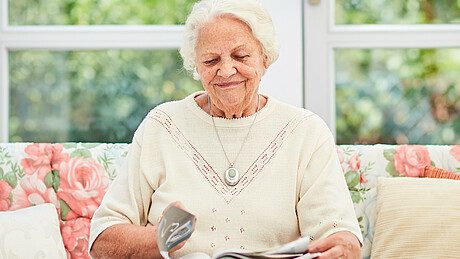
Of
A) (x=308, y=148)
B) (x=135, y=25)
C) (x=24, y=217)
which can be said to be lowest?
(x=24, y=217)

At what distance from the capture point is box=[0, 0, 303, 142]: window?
2.63 meters

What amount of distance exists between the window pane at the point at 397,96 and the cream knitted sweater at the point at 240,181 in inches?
38.5

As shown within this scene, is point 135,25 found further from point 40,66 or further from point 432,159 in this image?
point 432,159

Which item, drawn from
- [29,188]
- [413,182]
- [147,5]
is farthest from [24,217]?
[413,182]

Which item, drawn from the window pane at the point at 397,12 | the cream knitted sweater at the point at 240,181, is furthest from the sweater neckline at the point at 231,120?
the window pane at the point at 397,12

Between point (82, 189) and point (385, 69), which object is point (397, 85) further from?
point (82, 189)

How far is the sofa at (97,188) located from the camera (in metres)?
1.87

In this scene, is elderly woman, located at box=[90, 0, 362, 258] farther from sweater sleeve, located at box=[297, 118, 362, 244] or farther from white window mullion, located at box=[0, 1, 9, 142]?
white window mullion, located at box=[0, 1, 9, 142]

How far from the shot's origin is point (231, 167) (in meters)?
1.63

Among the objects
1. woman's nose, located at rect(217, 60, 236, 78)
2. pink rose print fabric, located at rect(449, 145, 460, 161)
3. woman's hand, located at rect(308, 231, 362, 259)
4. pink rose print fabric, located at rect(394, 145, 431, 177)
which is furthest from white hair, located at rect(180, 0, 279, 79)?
pink rose print fabric, located at rect(449, 145, 460, 161)

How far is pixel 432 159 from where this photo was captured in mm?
2080

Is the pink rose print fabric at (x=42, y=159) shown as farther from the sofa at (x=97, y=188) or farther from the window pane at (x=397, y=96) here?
the window pane at (x=397, y=96)

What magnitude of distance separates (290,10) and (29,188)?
140 cm

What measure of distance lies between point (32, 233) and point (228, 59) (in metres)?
0.94
